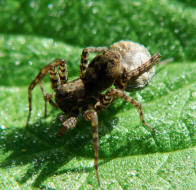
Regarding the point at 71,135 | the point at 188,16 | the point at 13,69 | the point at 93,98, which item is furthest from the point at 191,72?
the point at 13,69

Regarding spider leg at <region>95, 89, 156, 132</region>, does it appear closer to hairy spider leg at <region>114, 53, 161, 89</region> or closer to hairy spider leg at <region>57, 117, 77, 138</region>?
hairy spider leg at <region>114, 53, 161, 89</region>

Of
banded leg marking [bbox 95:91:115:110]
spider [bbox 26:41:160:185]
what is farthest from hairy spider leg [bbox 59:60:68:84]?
banded leg marking [bbox 95:91:115:110]

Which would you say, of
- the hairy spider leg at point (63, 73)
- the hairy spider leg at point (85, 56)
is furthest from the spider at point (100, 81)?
the hairy spider leg at point (85, 56)

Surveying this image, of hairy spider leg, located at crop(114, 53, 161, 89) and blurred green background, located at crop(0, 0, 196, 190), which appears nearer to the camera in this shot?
blurred green background, located at crop(0, 0, 196, 190)

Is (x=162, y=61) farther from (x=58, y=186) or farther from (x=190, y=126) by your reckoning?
(x=58, y=186)

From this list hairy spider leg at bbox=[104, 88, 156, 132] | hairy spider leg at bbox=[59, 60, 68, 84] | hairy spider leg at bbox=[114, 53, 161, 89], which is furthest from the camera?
hairy spider leg at bbox=[59, 60, 68, 84]

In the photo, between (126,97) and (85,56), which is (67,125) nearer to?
(126,97)
